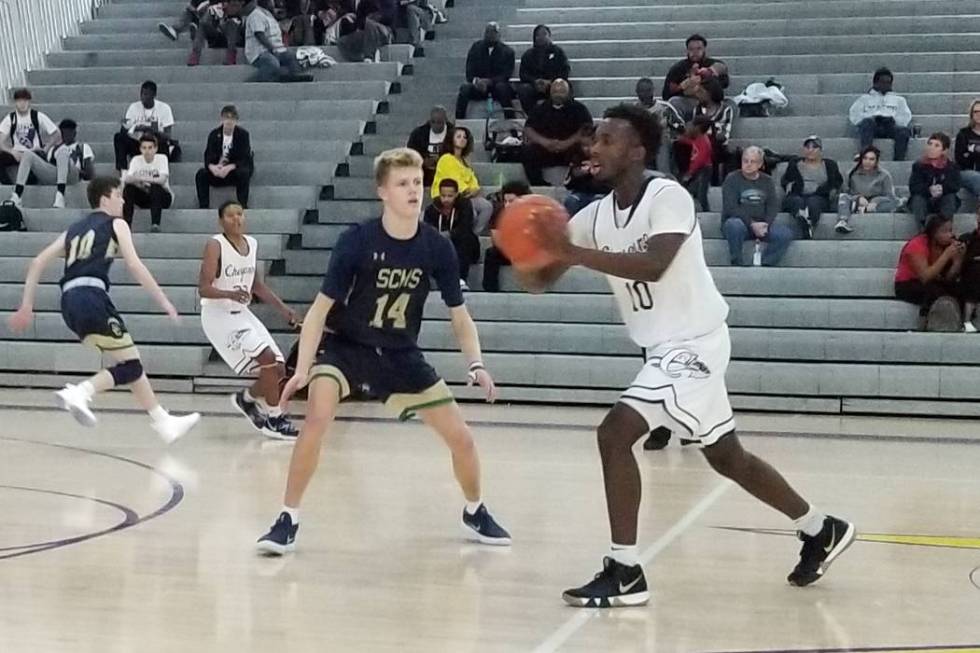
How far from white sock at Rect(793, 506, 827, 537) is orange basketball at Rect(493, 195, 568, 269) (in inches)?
57.6

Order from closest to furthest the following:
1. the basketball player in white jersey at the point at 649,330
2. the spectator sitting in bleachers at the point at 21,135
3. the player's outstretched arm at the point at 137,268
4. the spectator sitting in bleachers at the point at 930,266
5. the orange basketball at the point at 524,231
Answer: the orange basketball at the point at 524,231, the basketball player in white jersey at the point at 649,330, the player's outstretched arm at the point at 137,268, the spectator sitting in bleachers at the point at 930,266, the spectator sitting in bleachers at the point at 21,135

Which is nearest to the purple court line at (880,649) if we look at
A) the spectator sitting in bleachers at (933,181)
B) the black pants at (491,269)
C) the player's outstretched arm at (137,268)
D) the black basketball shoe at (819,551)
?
the black basketball shoe at (819,551)

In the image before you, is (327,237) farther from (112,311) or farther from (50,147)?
(112,311)

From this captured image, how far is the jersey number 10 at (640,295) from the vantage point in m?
4.88

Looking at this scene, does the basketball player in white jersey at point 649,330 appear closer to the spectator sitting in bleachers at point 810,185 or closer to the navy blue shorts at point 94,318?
the navy blue shorts at point 94,318

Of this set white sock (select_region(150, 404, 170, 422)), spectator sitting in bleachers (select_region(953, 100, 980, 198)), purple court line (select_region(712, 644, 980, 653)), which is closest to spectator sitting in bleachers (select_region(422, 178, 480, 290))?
white sock (select_region(150, 404, 170, 422))

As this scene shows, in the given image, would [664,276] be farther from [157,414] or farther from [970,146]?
[970,146]

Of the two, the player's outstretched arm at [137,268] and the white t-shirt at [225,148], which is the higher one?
the white t-shirt at [225,148]

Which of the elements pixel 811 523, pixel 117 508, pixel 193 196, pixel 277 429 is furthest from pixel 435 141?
pixel 811 523

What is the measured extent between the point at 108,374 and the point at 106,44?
431 inches

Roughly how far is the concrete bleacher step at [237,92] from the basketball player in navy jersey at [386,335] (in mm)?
10486

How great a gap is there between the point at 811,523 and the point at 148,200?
1051 cm

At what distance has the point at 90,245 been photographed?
8.71 meters

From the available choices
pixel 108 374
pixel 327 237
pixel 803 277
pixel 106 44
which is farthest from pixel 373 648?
pixel 106 44
